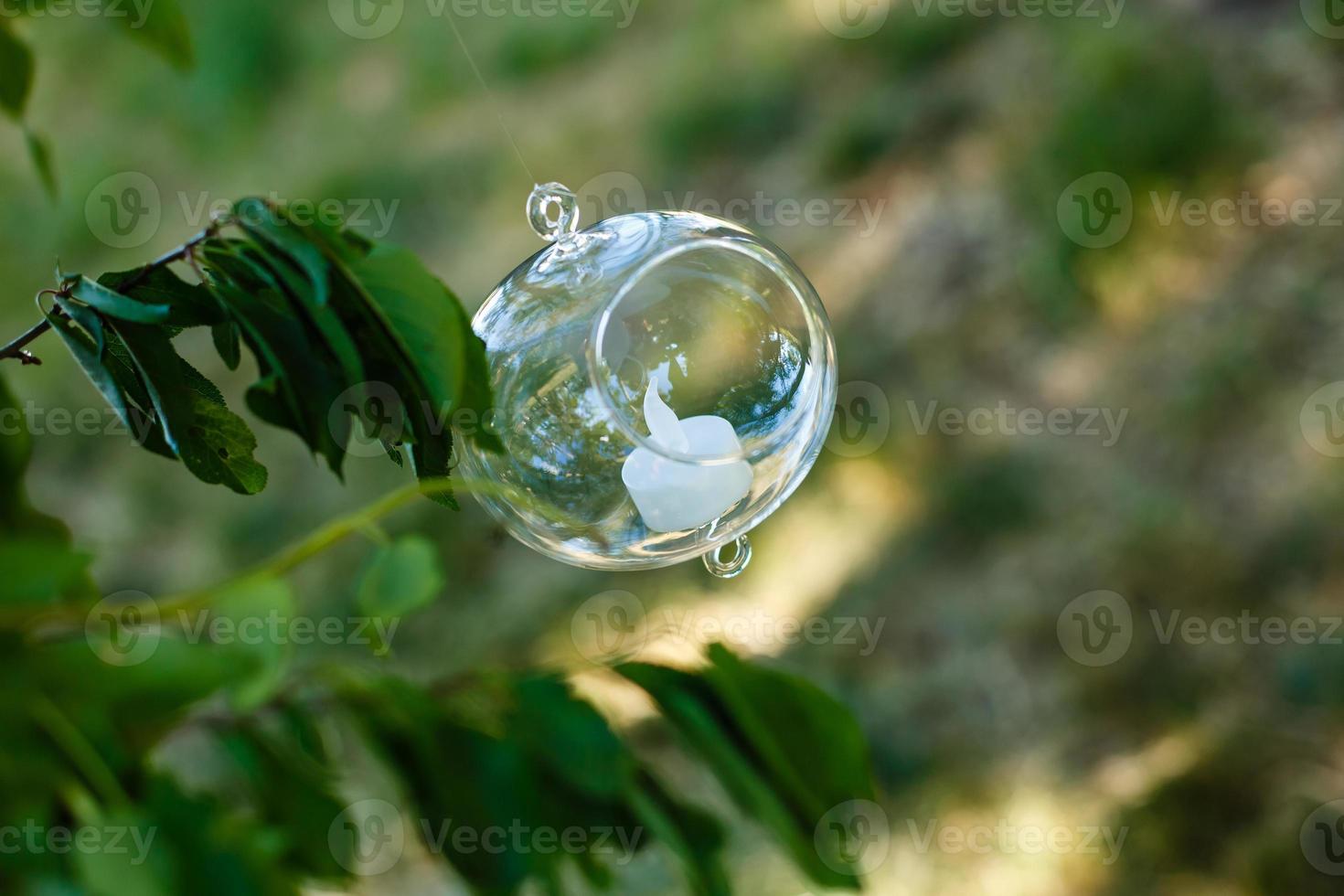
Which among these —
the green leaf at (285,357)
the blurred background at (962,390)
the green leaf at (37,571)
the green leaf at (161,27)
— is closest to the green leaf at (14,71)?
the green leaf at (161,27)

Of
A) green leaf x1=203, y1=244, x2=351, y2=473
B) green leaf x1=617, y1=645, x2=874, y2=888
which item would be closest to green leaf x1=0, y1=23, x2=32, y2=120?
green leaf x1=203, y1=244, x2=351, y2=473

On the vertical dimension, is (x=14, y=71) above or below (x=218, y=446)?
above

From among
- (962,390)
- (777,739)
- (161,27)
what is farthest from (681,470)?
(962,390)

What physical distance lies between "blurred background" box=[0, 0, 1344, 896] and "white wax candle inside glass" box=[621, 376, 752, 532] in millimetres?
1442

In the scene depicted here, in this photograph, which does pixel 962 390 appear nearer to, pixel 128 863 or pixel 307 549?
pixel 307 549

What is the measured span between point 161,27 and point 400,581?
0.37 metres

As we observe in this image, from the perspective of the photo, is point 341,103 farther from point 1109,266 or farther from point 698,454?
point 698,454

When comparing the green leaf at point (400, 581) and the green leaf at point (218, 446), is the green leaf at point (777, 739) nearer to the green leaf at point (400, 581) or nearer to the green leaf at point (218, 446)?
the green leaf at point (400, 581)

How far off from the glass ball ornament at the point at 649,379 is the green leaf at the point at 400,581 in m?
0.07

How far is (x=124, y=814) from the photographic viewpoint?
41 cm

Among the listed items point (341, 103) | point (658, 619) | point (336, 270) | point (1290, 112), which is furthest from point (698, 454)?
point (341, 103)

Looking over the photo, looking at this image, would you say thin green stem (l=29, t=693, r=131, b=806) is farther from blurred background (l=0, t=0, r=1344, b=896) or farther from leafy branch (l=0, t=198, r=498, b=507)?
blurred background (l=0, t=0, r=1344, b=896)

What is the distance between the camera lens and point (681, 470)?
25.7 inches

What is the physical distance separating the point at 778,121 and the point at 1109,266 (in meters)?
0.94
